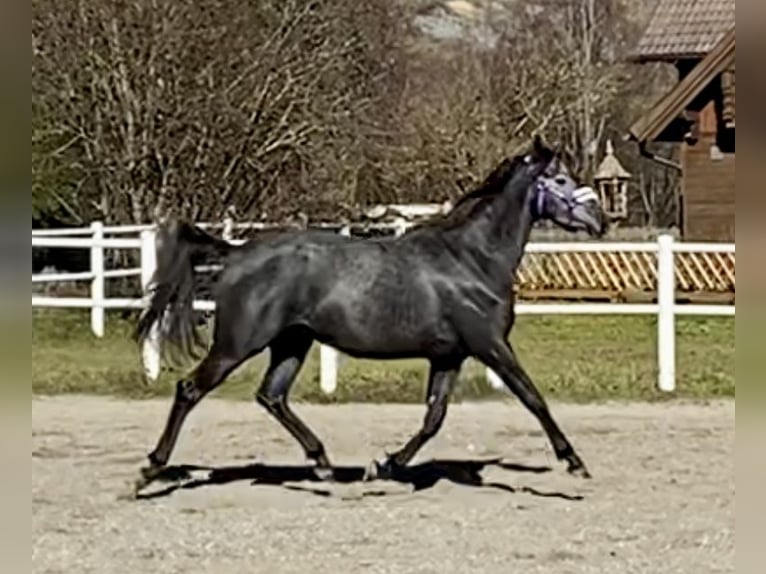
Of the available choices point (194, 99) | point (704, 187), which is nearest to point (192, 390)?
point (194, 99)

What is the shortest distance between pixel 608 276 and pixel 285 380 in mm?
11774

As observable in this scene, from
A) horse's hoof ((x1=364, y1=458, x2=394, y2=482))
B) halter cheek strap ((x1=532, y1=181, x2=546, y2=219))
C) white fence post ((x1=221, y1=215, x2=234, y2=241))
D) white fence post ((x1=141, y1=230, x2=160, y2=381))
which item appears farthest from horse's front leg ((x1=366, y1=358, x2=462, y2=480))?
white fence post ((x1=221, y1=215, x2=234, y2=241))

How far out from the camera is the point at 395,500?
20.4 ft

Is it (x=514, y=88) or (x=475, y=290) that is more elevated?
(x=514, y=88)

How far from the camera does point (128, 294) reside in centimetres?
1568

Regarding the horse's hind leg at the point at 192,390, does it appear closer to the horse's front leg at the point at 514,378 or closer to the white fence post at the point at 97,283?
the horse's front leg at the point at 514,378

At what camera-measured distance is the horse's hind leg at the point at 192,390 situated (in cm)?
612

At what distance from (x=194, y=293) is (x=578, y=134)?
820 inches

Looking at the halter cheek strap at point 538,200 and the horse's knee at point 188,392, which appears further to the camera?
the halter cheek strap at point 538,200

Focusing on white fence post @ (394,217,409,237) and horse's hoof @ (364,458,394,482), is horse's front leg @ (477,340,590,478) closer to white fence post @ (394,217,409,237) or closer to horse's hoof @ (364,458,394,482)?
horse's hoof @ (364,458,394,482)

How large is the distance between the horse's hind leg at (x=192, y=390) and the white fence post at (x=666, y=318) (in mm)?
4303

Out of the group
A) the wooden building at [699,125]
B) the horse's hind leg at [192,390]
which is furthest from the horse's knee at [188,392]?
the wooden building at [699,125]
